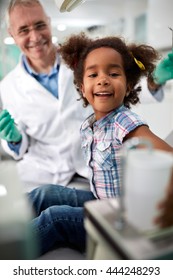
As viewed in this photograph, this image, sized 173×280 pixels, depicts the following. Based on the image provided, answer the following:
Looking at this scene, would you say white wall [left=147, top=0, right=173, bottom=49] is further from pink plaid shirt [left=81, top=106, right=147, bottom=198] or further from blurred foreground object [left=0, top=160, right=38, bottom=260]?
blurred foreground object [left=0, top=160, right=38, bottom=260]

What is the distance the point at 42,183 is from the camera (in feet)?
2.92

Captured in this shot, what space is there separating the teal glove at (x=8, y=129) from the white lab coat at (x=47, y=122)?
0.02 metres

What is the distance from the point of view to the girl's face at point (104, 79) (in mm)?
714

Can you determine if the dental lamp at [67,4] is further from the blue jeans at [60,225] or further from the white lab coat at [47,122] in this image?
the blue jeans at [60,225]

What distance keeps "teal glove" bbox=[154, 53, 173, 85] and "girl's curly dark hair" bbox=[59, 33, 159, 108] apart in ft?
0.09

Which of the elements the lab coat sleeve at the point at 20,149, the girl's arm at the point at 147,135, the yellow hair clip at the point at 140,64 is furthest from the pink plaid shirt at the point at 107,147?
the lab coat sleeve at the point at 20,149

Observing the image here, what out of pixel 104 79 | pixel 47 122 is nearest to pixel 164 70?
pixel 104 79

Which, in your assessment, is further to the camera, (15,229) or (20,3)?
(20,3)

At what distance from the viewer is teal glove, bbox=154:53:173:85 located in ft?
2.77

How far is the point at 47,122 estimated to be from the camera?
0.93 m

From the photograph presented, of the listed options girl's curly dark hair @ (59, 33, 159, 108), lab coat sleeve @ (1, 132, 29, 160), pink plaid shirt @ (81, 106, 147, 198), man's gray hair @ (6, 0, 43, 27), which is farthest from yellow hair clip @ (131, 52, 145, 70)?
lab coat sleeve @ (1, 132, 29, 160)

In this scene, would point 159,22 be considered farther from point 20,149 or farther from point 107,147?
point 20,149

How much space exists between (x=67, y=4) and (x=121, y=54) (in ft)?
0.65
